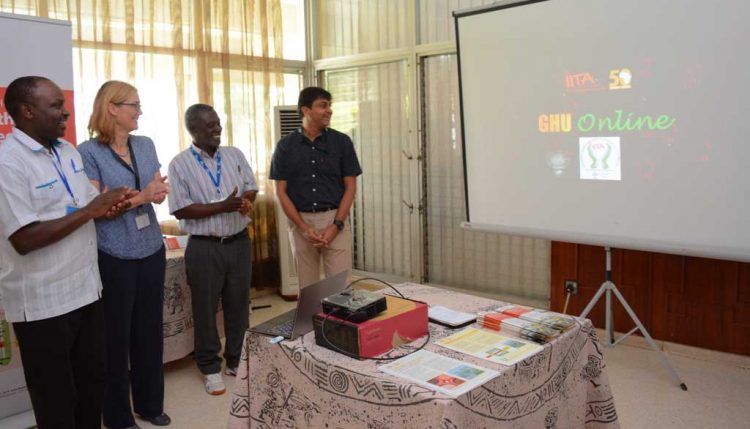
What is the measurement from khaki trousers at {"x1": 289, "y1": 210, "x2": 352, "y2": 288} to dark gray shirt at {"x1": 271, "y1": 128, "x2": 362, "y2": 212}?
0.21 feet

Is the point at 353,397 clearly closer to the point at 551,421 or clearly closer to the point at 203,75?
the point at 551,421

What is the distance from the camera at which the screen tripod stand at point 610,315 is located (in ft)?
10.7

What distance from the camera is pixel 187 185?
Answer: 10.2 feet

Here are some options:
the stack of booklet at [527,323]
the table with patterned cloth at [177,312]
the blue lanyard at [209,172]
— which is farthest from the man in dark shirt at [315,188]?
the stack of booklet at [527,323]

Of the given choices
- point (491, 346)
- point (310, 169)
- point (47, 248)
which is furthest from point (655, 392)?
point (47, 248)

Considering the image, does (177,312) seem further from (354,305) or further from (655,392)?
(655,392)

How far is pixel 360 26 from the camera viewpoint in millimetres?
5340

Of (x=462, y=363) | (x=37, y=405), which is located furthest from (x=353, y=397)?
(x=37, y=405)

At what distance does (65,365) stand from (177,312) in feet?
4.21

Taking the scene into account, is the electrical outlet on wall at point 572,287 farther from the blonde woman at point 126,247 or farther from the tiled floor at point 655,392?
the blonde woman at point 126,247

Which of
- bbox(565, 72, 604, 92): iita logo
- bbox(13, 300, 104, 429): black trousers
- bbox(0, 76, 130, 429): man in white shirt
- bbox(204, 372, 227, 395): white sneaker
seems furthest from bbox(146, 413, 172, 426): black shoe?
bbox(565, 72, 604, 92): iita logo

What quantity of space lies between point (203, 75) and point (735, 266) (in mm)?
3825

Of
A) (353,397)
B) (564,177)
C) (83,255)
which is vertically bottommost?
(353,397)

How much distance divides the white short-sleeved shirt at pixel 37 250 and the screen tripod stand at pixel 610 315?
2452mm
